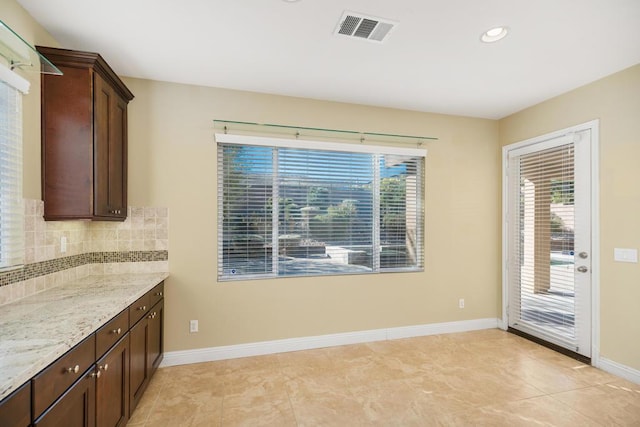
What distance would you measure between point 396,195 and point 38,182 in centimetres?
325

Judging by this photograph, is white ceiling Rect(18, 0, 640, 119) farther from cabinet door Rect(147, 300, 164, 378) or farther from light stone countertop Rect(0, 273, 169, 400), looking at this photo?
cabinet door Rect(147, 300, 164, 378)

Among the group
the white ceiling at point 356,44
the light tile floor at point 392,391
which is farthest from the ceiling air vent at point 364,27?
the light tile floor at point 392,391

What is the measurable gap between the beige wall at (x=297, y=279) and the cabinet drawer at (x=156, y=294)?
0.16 m

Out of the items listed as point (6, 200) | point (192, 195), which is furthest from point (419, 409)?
point (6, 200)

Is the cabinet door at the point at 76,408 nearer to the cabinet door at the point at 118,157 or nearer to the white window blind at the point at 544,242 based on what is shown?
the cabinet door at the point at 118,157

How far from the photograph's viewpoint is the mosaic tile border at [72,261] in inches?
72.5

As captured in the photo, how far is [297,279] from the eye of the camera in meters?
3.31

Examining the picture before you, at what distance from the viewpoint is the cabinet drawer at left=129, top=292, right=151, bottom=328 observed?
81.0 inches

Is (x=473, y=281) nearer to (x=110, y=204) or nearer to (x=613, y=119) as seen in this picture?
A: (x=613, y=119)

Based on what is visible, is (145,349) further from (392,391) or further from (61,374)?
(392,391)

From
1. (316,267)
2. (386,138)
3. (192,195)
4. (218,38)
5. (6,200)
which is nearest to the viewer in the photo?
(6,200)

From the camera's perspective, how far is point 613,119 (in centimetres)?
280

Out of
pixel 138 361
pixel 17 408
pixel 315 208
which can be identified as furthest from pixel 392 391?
pixel 17 408

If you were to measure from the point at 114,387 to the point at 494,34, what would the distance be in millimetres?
3398
